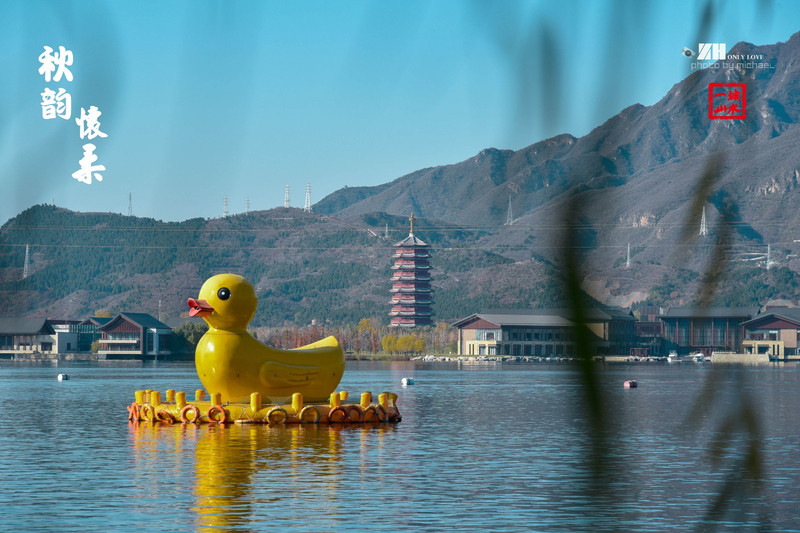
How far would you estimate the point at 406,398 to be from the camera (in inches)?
3196

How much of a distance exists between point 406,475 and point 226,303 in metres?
14.2

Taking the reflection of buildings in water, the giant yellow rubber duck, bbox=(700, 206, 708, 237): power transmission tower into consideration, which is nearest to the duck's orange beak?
the giant yellow rubber duck

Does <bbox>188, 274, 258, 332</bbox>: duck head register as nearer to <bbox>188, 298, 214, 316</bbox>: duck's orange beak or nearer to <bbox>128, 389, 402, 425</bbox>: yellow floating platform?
<bbox>188, 298, 214, 316</bbox>: duck's orange beak

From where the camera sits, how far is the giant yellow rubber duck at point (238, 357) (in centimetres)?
4144

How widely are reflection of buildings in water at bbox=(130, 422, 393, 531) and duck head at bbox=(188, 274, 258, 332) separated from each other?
4520 millimetres

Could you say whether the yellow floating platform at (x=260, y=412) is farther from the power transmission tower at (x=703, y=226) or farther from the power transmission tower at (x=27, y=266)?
the power transmission tower at (x=703, y=226)

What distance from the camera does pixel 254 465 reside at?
3180 cm

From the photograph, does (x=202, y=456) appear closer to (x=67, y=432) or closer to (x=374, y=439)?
(x=374, y=439)

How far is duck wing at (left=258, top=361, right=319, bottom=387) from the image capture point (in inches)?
1639

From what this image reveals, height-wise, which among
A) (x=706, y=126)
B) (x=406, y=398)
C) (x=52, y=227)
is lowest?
(x=406, y=398)

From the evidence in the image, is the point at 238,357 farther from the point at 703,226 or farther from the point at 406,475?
the point at 703,226

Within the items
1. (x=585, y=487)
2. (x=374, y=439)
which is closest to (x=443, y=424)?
(x=374, y=439)

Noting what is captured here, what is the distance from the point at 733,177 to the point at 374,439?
3891 centimetres

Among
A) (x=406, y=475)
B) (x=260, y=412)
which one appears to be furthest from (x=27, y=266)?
(x=260, y=412)
